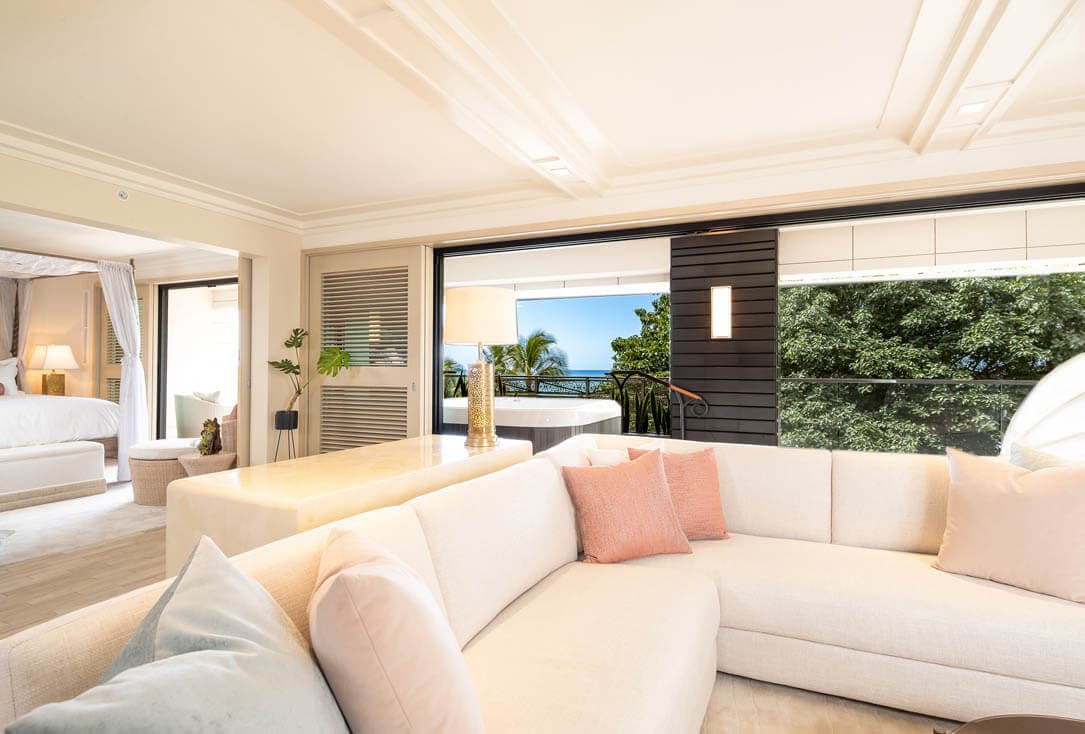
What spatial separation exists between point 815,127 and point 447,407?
13.8 feet

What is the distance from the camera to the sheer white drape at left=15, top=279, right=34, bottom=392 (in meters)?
7.23

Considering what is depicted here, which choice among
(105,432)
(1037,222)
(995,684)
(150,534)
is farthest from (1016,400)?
(105,432)

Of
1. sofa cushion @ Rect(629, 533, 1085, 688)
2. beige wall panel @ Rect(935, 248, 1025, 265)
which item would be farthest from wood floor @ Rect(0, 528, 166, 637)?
beige wall panel @ Rect(935, 248, 1025, 265)

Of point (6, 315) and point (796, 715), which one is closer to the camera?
point (796, 715)

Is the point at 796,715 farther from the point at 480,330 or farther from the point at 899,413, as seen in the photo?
the point at 899,413

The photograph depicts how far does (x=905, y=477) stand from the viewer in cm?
252

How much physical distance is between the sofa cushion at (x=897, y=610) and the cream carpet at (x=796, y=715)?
239mm

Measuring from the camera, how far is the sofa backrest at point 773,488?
8.59ft

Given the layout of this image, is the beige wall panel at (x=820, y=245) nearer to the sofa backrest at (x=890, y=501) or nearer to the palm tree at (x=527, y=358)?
the sofa backrest at (x=890, y=501)

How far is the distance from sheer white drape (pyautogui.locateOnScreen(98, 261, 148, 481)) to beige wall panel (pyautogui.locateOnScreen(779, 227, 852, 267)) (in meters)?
6.63

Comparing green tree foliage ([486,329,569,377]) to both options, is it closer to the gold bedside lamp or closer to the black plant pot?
the black plant pot

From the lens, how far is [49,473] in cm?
520

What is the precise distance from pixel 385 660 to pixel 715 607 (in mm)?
1484

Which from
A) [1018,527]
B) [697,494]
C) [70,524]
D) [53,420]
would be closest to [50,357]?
[53,420]
